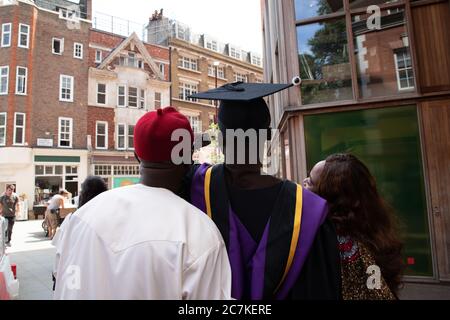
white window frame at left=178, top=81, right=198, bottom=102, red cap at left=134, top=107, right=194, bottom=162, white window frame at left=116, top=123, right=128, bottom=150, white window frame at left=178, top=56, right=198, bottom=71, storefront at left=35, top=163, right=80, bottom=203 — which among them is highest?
white window frame at left=178, top=56, right=198, bottom=71

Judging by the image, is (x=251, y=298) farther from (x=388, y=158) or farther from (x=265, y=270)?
(x=388, y=158)

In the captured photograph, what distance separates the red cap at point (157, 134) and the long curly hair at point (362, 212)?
1.01 m

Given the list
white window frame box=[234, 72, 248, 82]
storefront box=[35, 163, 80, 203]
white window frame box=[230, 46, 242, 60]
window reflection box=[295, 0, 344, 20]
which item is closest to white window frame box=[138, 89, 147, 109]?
storefront box=[35, 163, 80, 203]

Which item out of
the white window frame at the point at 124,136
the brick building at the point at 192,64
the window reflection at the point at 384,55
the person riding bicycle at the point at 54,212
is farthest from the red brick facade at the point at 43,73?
the window reflection at the point at 384,55

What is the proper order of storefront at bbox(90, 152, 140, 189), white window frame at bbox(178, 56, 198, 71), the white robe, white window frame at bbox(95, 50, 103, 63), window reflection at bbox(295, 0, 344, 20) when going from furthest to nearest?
white window frame at bbox(178, 56, 198, 71)
white window frame at bbox(95, 50, 103, 63)
storefront at bbox(90, 152, 140, 189)
window reflection at bbox(295, 0, 344, 20)
the white robe

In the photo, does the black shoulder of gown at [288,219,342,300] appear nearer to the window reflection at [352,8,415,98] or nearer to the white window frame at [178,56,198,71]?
the window reflection at [352,8,415,98]

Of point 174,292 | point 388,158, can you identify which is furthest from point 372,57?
point 174,292

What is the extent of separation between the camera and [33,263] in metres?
7.29

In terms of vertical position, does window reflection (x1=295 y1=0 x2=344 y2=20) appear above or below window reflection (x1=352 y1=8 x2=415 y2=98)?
above

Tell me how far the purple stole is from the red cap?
419 mm

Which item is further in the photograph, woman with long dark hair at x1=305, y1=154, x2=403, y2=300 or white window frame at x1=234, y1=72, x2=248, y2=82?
white window frame at x1=234, y1=72, x2=248, y2=82

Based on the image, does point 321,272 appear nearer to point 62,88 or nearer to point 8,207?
point 8,207

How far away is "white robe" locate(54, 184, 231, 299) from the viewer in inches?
42.2
